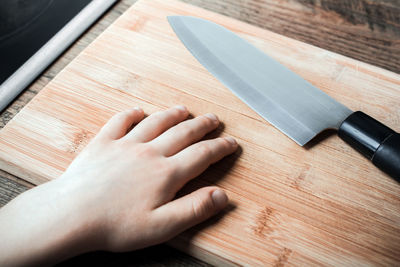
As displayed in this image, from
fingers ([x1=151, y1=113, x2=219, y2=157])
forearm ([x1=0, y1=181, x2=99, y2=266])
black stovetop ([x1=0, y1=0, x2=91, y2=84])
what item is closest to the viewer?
forearm ([x1=0, y1=181, x2=99, y2=266])

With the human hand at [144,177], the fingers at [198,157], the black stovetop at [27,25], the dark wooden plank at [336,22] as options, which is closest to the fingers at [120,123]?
the human hand at [144,177]

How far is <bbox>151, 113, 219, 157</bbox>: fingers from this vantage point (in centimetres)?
64

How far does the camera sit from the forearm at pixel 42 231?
0.53 metres

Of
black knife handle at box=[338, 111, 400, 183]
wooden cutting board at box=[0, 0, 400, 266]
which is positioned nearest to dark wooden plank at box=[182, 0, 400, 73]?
wooden cutting board at box=[0, 0, 400, 266]

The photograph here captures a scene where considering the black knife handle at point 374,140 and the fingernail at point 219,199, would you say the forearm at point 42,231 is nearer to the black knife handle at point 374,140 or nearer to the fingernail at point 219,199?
the fingernail at point 219,199

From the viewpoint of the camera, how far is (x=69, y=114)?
724 mm

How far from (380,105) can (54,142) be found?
672 millimetres

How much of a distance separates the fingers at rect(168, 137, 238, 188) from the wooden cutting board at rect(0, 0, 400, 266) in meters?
Answer: 0.03

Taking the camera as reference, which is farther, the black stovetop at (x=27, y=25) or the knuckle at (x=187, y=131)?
the black stovetop at (x=27, y=25)

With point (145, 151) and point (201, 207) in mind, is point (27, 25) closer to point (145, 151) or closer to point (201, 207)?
point (145, 151)

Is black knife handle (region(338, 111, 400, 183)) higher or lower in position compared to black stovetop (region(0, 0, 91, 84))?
lower

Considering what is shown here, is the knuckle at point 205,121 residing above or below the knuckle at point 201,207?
above

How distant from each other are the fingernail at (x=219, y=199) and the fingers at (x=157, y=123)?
0.16 m

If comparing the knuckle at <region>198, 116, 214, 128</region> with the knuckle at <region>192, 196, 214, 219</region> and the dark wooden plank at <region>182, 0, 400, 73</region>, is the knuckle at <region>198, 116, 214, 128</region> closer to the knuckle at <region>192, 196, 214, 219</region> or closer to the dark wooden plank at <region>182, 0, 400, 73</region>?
the knuckle at <region>192, 196, 214, 219</region>
